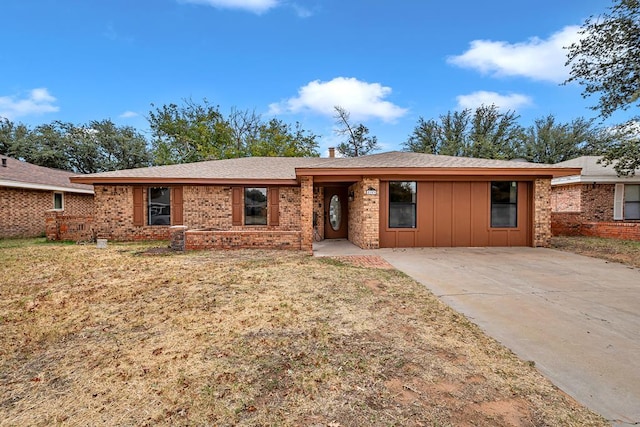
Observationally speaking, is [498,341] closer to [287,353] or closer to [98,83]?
[287,353]

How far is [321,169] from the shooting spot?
28.5 ft

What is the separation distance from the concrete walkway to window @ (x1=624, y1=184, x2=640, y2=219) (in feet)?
29.6

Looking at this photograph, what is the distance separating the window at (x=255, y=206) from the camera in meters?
11.7

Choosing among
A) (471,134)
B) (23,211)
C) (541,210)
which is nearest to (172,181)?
(23,211)

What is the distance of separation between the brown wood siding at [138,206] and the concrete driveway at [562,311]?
9.32 metres

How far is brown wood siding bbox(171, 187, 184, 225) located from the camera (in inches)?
447

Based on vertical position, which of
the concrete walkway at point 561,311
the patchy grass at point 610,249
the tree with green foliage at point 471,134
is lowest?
the concrete walkway at point 561,311

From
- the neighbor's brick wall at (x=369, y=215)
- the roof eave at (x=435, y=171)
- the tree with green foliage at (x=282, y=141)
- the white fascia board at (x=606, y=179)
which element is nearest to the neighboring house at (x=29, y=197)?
the roof eave at (x=435, y=171)

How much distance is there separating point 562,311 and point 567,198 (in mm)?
13846

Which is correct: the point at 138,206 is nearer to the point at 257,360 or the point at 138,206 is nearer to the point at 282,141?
the point at 257,360

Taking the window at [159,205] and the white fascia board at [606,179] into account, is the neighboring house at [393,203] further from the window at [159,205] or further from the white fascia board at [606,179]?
the white fascia board at [606,179]

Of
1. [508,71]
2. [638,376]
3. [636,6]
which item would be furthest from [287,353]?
[508,71]

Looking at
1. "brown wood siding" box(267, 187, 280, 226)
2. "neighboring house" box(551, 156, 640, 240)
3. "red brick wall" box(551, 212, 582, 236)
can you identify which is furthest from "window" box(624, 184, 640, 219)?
"brown wood siding" box(267, 187, 280, 226)

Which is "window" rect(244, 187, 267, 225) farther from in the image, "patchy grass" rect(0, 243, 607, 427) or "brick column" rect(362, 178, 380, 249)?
"patchy grass" rect(0, 243, 607, 427)
